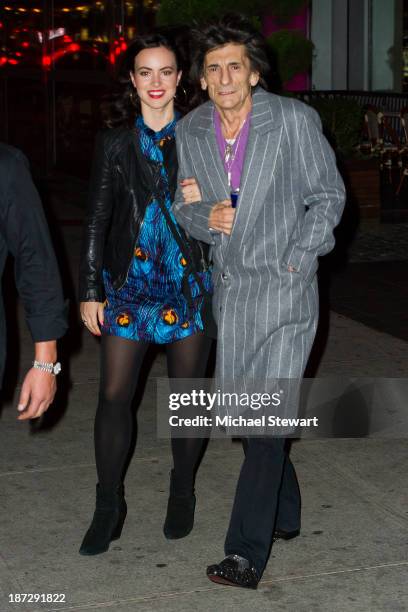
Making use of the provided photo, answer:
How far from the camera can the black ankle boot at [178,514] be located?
4676mm

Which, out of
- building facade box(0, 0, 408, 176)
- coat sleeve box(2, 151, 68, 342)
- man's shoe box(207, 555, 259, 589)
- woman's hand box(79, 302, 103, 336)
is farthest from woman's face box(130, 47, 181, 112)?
building facade box(0, 0, 408, 176)

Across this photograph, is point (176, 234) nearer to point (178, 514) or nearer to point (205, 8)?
point (178, 514)

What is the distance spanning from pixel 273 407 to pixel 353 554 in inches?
29.9

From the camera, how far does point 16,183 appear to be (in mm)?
3156

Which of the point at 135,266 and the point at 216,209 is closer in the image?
the point at 216,209

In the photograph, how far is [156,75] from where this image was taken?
439 cm

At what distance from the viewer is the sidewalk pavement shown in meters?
4.12

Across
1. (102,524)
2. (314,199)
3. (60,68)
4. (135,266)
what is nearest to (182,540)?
(102,524)

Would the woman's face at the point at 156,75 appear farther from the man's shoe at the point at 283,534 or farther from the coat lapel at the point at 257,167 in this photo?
the man's shoe at the point at 283,534

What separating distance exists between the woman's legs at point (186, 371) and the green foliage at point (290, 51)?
28.8ft

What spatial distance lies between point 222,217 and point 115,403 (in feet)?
2.77

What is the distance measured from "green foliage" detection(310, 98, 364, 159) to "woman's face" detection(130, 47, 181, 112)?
31.1 ft

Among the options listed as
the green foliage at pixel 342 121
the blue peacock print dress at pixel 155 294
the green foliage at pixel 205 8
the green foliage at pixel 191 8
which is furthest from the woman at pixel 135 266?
Result: the green foliage at pixel 342 121

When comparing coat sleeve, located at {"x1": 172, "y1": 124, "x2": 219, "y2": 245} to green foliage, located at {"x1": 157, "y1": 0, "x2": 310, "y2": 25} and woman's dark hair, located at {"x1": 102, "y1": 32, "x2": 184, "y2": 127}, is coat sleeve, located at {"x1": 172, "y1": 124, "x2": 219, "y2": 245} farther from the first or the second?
green foliage, located at {"x1": 157, "y1": 0, "x2": 310, "y2": 25}
